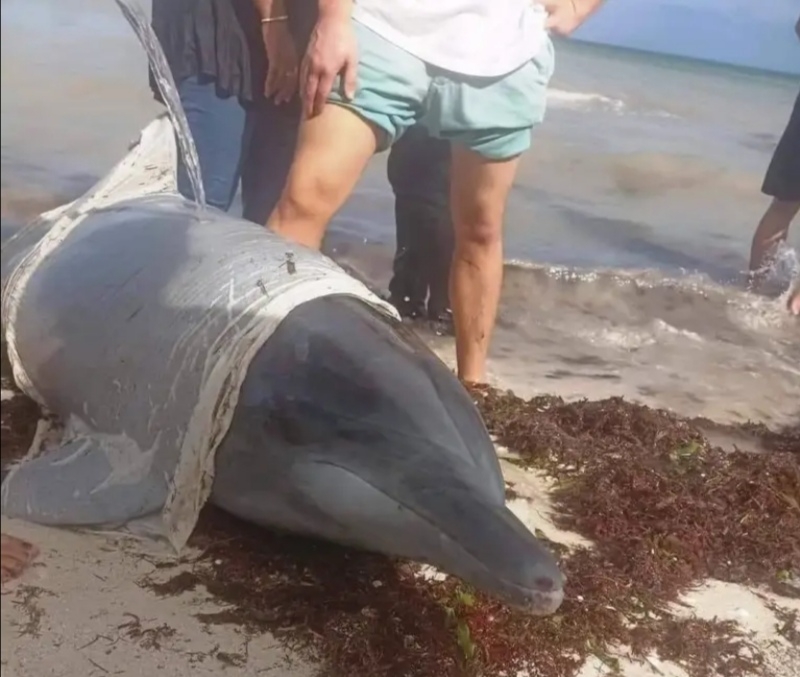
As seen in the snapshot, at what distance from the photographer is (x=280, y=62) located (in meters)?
2.85

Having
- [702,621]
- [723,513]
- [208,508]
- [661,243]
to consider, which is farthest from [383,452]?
[661,243]

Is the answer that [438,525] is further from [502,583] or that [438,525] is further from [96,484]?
[96,484]

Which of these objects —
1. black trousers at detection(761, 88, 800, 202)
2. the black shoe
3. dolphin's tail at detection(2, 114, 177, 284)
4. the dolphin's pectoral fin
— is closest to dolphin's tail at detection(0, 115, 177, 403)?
dolphin's tail at detection(2, 114, 177, 284)

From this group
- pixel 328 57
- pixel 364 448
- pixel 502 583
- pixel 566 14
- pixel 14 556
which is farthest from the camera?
pixel 566 14

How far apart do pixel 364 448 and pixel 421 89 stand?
3.36 feet

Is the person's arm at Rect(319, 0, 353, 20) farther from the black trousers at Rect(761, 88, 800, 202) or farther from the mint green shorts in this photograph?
the black trousers at Rect(761, 88, 800, 202)

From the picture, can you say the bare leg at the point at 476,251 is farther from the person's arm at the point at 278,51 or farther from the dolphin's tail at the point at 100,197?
the dolphin's tail at the point at 100,197

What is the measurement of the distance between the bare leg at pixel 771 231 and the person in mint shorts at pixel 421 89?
0.71 m

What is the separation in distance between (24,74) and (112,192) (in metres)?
0.88

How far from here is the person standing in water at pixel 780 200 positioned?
9.88 feet

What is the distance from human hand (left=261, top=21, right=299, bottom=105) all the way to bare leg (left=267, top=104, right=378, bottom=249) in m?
0.10

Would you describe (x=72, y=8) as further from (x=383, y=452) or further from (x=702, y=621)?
(x=702, y=621)

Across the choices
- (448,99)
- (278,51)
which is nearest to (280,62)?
(278,51)

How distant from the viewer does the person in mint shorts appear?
2.79 m
